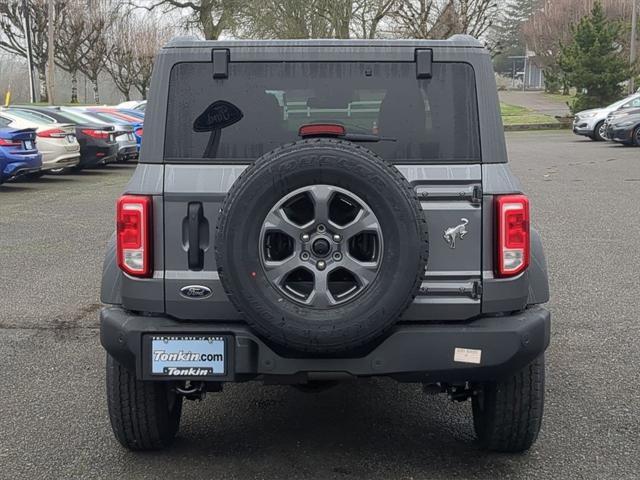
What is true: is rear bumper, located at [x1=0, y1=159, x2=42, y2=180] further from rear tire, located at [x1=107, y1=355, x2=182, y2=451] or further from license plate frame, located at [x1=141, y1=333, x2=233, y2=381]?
license plate frame, located at [x1=141, y1=333, x2=233, y2=381]

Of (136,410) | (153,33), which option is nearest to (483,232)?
(136,410)

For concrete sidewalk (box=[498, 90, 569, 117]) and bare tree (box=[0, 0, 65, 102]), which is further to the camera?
bare tree (box=[0, 0, 65, 102])

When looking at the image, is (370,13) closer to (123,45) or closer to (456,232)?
(123,45)

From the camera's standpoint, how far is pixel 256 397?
4906 millimetres

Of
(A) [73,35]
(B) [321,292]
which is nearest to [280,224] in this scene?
(B) [321,292]

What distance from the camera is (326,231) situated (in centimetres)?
327

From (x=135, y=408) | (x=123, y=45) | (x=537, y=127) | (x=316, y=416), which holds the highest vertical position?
(x=123, y=45)

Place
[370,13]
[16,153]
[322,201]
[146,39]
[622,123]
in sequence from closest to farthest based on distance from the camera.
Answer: [322,201] < [16,153] < [622,123] < [370,13] < [146,39]

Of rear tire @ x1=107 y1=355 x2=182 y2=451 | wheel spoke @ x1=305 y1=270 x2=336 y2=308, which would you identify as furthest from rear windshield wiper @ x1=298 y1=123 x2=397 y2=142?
rear tire @ x1=107 y1=355 x2=182 y2=451

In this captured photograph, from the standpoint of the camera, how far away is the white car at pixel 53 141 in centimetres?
1719

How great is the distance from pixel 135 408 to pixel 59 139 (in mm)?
14590

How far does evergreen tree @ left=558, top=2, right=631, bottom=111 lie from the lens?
36094 millimetres

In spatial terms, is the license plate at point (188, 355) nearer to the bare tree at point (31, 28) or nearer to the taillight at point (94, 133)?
the taillight at point (94, 133)

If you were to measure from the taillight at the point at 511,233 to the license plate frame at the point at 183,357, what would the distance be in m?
1.17
